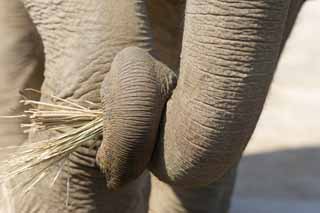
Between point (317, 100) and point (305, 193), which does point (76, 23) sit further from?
point (317, 100)

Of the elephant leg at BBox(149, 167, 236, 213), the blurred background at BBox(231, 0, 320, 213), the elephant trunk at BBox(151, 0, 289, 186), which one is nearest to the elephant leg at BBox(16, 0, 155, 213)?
the elephant trunk at BBox(151, 0, 289, 186)

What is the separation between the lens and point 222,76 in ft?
5.39

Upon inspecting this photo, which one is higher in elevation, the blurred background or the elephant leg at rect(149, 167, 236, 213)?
the elephant leg at rect(149, 167, 236, 213)

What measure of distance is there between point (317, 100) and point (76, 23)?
2.36 metres

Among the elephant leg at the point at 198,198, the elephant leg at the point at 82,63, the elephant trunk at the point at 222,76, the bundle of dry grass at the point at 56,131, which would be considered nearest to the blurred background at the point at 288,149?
the elephant leg at the point at 198,198

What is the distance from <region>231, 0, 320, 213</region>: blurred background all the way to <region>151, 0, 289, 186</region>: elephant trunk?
1.37 m

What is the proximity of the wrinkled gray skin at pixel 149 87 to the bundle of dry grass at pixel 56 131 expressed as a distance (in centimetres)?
3

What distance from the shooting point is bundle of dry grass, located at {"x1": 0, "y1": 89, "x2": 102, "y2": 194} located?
1.83 meters

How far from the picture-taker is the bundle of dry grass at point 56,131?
1.83 metres

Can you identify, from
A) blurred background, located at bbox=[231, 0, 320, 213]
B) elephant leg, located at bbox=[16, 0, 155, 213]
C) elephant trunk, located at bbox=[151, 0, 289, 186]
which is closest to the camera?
elephant trunk, located at bbox=[151, 0, 289, 186]

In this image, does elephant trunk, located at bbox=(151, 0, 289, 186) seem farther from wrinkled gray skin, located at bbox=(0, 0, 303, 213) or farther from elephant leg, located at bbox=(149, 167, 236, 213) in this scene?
elephant leg, located at bbox=(149, 167, 236, 213)

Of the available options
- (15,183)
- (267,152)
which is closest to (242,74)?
(15,183)

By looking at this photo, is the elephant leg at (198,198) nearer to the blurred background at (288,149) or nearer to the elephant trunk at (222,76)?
the blurred background at (288,149)

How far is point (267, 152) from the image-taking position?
365 centimetres
